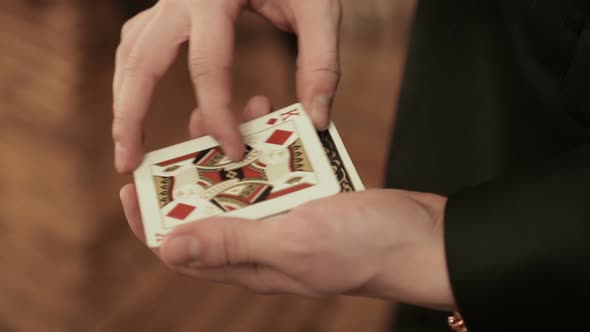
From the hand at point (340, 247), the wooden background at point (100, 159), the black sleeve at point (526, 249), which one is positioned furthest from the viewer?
the wooden background at point (100, 159)

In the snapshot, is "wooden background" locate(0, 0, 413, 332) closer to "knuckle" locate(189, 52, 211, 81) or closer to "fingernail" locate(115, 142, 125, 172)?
"fingernail" locate(115, 142, 125, 172)

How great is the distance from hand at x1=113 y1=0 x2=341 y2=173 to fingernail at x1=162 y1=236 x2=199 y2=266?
11.4 inches

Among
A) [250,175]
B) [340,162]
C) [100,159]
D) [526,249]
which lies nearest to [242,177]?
[250,175]

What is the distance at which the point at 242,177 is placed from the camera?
93 centimetres

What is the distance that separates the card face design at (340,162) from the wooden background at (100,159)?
2.34 feet

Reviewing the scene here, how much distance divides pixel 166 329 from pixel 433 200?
102cm

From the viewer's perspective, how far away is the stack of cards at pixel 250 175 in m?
0.87

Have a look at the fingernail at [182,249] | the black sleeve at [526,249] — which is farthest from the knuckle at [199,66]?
the black sleeve at [526,249]

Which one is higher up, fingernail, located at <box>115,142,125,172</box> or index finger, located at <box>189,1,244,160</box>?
index finger, located at <box>189,1,244,160</box>

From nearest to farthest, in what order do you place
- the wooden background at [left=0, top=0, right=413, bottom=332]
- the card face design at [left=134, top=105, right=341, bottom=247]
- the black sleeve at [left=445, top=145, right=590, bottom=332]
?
the black sleeve at [left=445, top=145, right=590, bottom=332]
the card face design at [left=134, top=105, right=341, bottom=247]
the wooden background at [left=0, top=0, right=413, bottom=332]

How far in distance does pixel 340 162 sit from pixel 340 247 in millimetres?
282

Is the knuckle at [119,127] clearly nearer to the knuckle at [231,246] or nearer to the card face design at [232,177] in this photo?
the card face design at [232,177]

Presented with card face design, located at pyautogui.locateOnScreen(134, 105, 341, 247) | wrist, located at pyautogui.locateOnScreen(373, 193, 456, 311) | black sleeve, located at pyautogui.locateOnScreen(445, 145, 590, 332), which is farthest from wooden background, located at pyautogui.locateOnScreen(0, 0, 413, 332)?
black sleeve, located at pyautogui.locateOnScreen(445, 145, 590, 332)

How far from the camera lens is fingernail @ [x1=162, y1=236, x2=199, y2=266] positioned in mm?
690
